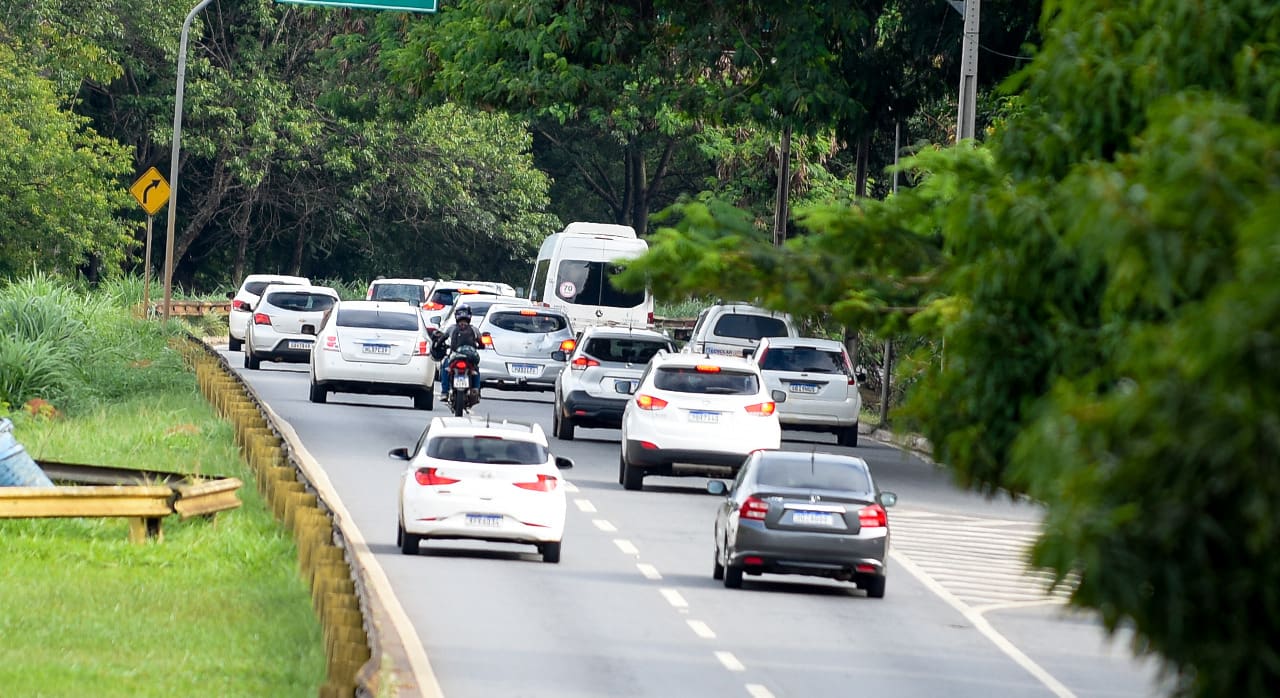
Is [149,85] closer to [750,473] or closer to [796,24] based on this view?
[796,24]

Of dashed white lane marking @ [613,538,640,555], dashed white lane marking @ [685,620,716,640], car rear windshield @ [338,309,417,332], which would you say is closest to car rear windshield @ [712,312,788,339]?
car rear windshield @ [338,309,417,332]

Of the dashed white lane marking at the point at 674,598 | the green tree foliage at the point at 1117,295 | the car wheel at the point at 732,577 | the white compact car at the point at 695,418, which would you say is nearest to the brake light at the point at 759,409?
the white compact car at the point at 695,418

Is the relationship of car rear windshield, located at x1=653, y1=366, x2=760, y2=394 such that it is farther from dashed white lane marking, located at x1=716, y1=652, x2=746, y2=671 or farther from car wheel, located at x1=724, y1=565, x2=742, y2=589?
dashed white lane marking, located at x1=716, y1=652, x2=746, y2=671

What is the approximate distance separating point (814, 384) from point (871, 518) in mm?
14791

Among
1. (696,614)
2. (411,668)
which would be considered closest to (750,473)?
(696,614)

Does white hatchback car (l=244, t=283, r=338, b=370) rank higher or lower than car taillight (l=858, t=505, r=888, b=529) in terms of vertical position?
higher

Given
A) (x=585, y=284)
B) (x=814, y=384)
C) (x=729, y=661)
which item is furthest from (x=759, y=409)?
(x=585, y=284)

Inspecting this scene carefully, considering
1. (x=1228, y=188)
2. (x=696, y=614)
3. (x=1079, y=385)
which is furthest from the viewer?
(x=696, y=614)

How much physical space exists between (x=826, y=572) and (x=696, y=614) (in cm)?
197

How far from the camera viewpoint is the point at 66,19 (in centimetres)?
5800

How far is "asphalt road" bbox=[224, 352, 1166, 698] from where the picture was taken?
47.7 feet

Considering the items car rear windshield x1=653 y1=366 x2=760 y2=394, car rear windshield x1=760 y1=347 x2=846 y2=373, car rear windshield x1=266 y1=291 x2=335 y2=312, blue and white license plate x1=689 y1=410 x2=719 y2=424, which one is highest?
car rear windshield x1=266 y1=291 x2=335 y2=312

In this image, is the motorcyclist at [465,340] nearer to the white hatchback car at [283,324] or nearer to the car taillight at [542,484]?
the white hatchback car at [283,324]

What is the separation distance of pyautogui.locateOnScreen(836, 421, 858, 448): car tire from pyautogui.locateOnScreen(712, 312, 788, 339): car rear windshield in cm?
464
